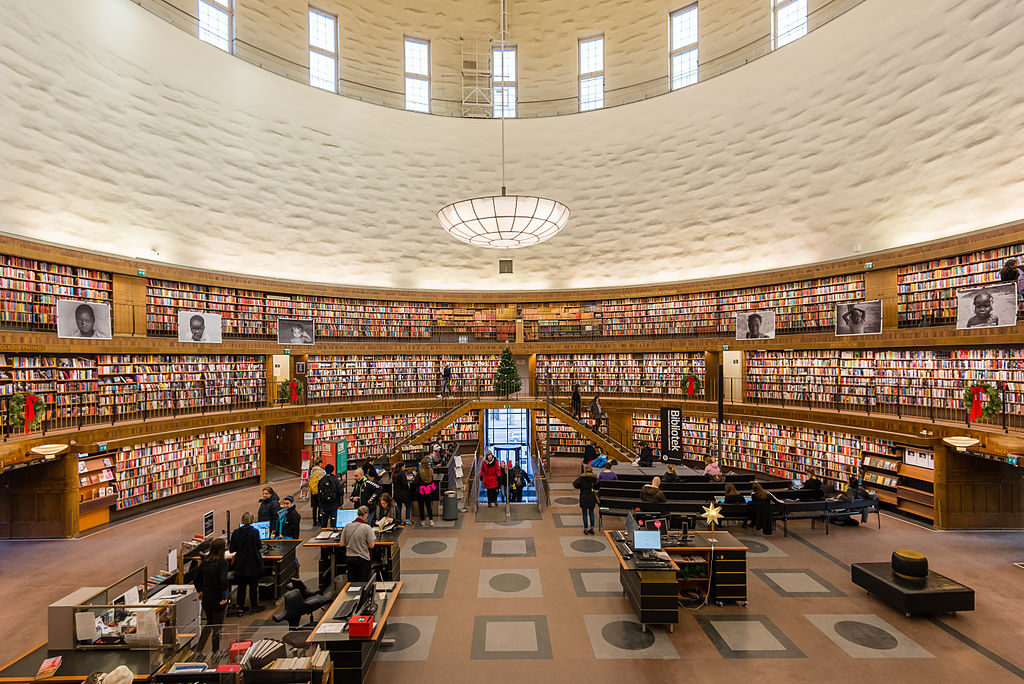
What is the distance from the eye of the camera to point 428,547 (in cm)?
Result: 857

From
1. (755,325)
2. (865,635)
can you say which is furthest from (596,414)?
(865,635)

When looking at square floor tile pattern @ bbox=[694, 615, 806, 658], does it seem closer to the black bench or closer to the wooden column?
the black bench

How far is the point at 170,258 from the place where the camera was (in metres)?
13.3

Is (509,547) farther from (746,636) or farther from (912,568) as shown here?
(912,568)

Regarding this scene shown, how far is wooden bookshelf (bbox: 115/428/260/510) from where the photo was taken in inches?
419

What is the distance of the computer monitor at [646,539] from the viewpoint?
5901 millimetres

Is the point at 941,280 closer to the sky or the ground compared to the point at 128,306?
closer to the sky

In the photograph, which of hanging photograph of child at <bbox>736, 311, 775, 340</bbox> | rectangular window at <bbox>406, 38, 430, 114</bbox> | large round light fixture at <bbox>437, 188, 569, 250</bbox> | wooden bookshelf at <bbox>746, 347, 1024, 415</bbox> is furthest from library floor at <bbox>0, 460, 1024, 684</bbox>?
rectangular window at <bbox>406, 38, 430, 114</bbox>

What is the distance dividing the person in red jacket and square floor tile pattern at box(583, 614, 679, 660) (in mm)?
4696

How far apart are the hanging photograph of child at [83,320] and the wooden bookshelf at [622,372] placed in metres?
11.6

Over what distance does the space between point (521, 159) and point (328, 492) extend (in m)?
12.3

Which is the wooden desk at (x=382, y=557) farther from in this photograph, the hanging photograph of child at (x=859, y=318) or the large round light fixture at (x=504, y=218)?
the hanging photograph of child at (x=859, y=318)

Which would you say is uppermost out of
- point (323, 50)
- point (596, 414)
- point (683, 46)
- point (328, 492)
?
point (683, 46)

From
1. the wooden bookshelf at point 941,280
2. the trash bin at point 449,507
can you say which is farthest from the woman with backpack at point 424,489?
the wooden bookshelf at point 941,280
